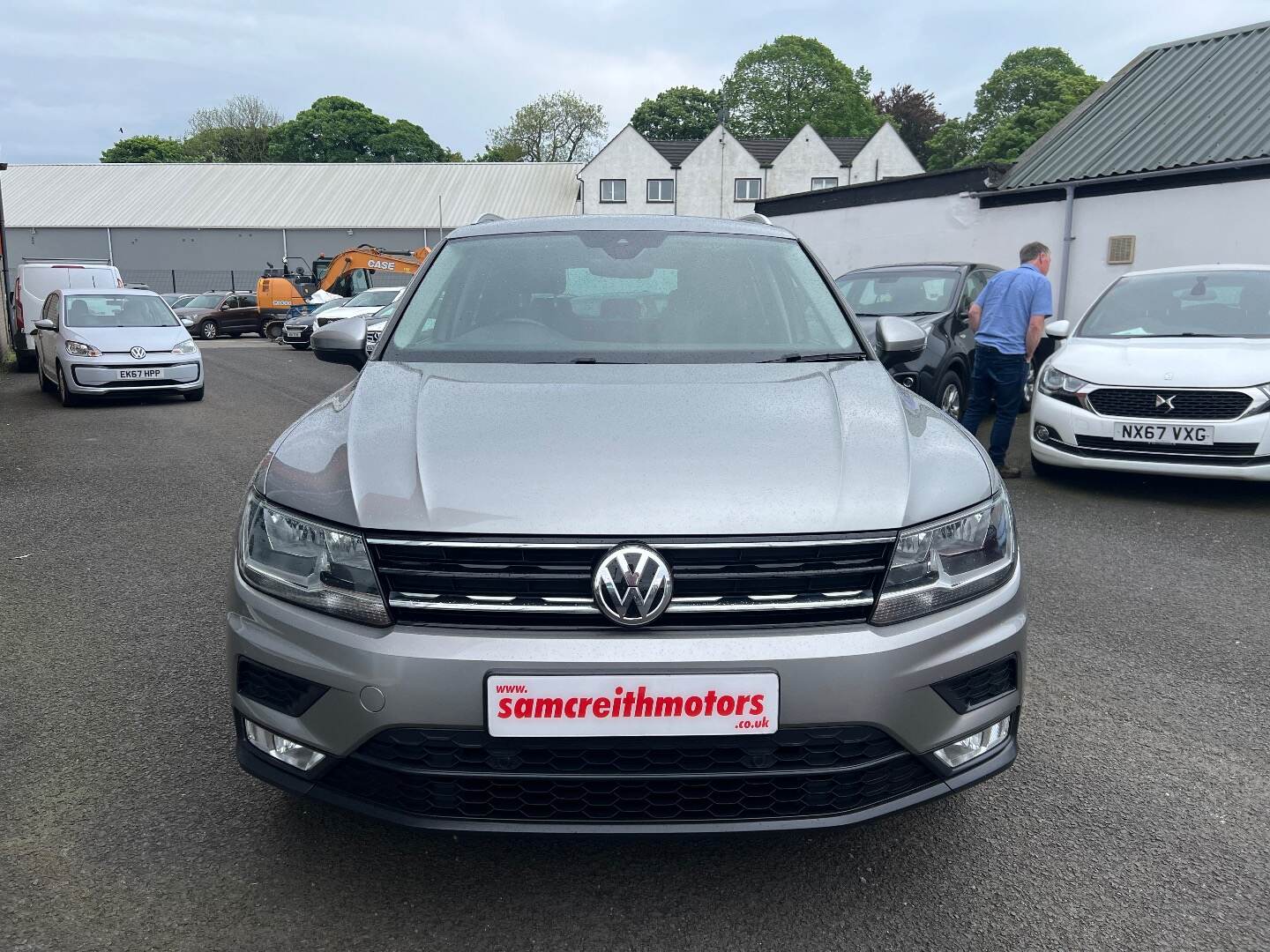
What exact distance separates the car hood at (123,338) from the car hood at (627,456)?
11294mm

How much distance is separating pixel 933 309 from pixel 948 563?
25.3 feet

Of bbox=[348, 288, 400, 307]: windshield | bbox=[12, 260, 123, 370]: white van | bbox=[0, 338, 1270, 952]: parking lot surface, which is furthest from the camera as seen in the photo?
bbox=[348, 288, 400, 307]: windshield

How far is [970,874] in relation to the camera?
7.76ft

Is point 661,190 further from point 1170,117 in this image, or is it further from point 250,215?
point 1170,117

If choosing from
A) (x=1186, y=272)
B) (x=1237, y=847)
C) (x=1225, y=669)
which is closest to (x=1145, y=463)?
(x=1186, y=272)

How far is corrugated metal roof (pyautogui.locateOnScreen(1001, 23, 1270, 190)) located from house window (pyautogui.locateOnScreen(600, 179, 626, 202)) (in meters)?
32.2

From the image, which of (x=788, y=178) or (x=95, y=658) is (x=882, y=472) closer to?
(x=95, y=658)

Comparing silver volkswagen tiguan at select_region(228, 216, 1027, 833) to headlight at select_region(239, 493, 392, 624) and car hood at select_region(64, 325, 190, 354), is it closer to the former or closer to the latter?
headlight at select_region(239, 493, 392, 624)

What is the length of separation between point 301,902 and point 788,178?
5018 centimetres

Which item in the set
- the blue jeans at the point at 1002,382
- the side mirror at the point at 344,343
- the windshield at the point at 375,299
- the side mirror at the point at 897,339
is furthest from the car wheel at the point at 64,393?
the side mirror at the point at 897,339

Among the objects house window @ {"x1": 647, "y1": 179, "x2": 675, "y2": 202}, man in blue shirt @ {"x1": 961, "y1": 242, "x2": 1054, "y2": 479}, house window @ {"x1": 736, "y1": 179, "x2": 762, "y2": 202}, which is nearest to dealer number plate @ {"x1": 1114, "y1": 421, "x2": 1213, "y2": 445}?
man in blue shirt @ {"x1": 961, "y1": 242, "x2": 1054, "y2": 479}

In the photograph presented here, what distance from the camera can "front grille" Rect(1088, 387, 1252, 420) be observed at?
6302 millimetres

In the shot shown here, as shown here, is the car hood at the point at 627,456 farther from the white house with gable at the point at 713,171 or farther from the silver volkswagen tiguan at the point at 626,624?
the white house with gable at the point at 713,171

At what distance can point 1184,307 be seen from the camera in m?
7.50
